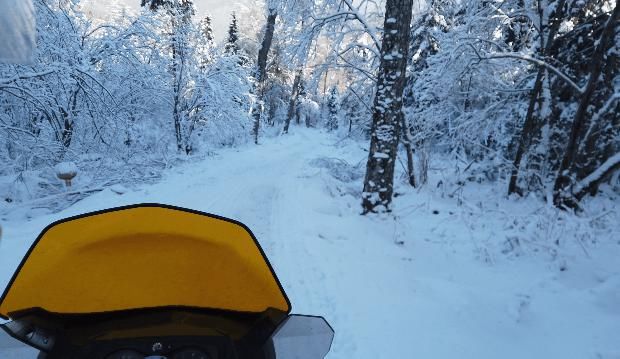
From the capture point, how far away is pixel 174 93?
56.8 feet

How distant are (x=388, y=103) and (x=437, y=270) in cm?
342

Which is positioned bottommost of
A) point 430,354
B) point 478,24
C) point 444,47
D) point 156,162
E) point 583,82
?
point 156,162

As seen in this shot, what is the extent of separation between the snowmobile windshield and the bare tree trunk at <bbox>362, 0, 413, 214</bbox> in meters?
Answer: 5.91

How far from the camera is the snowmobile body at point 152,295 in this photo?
126cm

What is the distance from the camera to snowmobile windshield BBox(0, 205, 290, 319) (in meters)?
1.32

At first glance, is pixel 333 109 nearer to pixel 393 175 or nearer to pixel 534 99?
pixel 534 99

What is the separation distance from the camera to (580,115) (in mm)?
6445

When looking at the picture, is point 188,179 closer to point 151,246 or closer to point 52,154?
point 52,154

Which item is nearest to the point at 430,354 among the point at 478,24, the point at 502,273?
the point at 502,273

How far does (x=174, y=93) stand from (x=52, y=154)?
839 centimetres

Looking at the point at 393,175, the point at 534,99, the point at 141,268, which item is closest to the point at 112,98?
the point at 393,175

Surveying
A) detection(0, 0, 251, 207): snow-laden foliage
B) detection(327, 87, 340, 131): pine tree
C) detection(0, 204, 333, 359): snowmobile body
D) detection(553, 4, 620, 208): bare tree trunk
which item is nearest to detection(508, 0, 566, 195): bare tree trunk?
detection(553, 4, 620, 208): bare tree trunk

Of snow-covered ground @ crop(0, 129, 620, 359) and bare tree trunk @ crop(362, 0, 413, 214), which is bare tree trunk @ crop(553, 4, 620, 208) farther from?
bare tree trunk @ crop(362, 0, 413, 214)

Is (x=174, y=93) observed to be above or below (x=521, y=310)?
above
